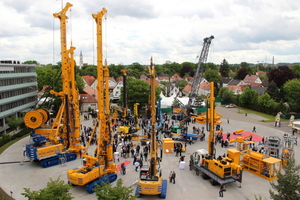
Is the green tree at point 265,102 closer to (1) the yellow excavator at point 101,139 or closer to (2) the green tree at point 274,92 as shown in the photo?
(2) the green tree at point 274,92

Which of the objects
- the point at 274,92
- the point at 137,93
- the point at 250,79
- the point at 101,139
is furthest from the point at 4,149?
the point at 250,79

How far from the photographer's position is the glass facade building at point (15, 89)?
34.5 m

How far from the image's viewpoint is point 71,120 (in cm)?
2384

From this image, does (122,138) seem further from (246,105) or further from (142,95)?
(246,105)

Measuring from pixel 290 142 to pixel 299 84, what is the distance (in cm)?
3679

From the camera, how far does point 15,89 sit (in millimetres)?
37250

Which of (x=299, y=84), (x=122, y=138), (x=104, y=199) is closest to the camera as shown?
(x=104, y=199)

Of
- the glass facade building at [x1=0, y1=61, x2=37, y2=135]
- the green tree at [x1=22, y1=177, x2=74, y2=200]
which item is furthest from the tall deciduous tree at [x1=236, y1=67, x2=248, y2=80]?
the green tree at [x1=22, y1=177, x2=74, y2=200]

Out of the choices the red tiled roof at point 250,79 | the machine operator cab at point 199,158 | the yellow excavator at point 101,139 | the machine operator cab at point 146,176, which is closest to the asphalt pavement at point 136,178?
the machine operator cab at point 199,158

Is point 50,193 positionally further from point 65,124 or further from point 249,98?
point 249,98

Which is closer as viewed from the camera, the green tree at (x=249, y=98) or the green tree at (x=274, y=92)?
the green tree at (x=249, y=98)

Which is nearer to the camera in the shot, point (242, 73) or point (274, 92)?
point (274, 92)

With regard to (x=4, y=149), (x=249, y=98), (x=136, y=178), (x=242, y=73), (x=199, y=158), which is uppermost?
(x=242, y=73)

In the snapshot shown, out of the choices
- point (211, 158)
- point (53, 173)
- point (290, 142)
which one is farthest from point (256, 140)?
point (53, 173)
